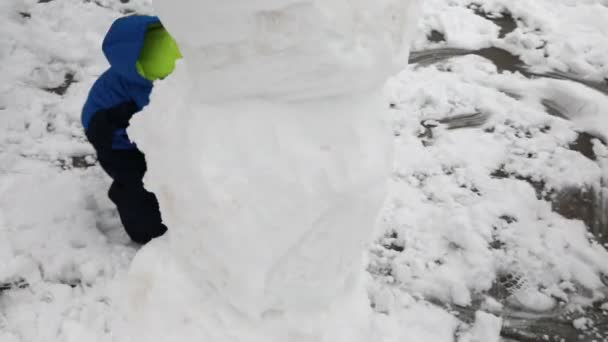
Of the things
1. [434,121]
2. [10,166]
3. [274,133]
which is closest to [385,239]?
[434,121]

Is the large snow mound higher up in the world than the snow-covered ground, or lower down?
higher up

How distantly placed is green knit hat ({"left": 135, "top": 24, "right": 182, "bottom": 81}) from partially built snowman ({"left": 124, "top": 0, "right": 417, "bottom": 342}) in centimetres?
35

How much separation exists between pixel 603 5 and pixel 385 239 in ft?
8.71

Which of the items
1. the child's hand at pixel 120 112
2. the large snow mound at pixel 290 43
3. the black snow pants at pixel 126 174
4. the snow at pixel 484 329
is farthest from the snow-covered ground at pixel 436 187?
the large snow mound at pixel 290 43

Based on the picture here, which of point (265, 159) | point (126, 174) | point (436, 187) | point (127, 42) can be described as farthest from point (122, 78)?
point (436, 187)

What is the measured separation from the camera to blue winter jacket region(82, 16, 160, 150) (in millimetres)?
1518

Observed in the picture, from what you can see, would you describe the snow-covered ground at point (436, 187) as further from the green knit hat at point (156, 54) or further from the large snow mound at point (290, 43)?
the large snow mound at point (290, 43)

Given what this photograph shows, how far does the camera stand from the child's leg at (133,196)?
5.78 ft

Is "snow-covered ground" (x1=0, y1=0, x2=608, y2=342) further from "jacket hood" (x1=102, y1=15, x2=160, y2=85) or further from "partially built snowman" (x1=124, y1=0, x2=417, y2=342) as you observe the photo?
"jacket hood" (x1=102, y1=15, x2=160, y2=85)

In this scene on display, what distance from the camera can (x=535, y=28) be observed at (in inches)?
129

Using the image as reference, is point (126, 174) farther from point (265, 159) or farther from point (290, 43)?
point (290, 43)

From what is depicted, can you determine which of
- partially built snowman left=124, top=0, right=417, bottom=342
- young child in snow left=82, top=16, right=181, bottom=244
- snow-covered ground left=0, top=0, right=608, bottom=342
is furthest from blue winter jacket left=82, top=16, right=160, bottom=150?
snow-covered ground left=0, top=0, right=608, bottom=342

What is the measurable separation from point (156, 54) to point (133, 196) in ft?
1.71

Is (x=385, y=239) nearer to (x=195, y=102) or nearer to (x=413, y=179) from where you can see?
(x=413, y=179)
